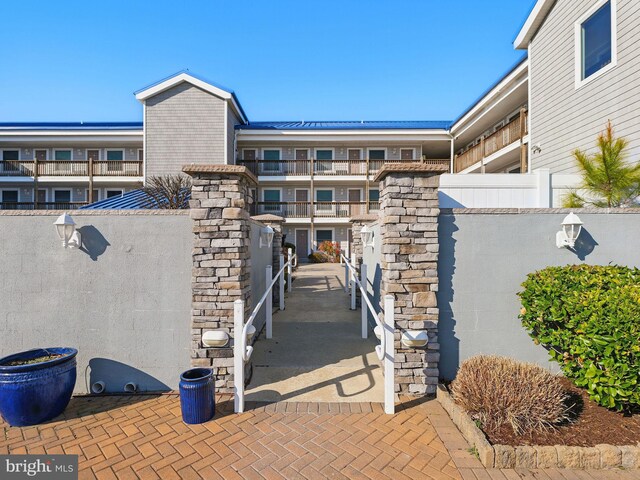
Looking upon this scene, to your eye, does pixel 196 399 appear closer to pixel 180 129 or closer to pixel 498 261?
pixel 498 261

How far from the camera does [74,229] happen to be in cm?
391

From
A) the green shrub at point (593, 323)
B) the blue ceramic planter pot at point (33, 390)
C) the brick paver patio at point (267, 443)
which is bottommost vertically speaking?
the brick paver patio at point (267, 443)

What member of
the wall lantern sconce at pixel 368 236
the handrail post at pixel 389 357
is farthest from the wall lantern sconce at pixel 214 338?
the wall lantern sconce at pixel 368 236

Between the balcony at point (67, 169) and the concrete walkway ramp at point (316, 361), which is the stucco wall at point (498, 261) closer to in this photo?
the concrete walkway ramp at point (316, 361)

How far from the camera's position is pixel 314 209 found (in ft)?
66.8

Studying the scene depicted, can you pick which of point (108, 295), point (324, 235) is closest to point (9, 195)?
point (324, 235)

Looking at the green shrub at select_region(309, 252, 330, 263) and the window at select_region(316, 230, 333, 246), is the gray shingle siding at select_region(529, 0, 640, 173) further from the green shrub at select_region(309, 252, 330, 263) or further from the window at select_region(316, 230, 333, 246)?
the window at select_region(316, 230, 333, 246)

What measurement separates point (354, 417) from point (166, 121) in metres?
17.7

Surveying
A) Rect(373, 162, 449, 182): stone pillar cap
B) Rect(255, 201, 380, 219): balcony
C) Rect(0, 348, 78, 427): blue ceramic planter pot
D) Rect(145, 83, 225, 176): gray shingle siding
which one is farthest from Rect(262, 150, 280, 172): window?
Rect(0, 348, 78, 427): blue ceramic planter pot

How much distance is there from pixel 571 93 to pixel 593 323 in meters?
7.37

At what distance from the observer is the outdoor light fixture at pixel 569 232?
12.8ft

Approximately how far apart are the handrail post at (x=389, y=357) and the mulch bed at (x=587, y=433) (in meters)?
0.95

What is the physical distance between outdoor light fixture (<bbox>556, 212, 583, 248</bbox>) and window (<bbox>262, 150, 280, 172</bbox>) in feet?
56.6

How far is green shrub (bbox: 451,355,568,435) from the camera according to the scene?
293 centimetres
